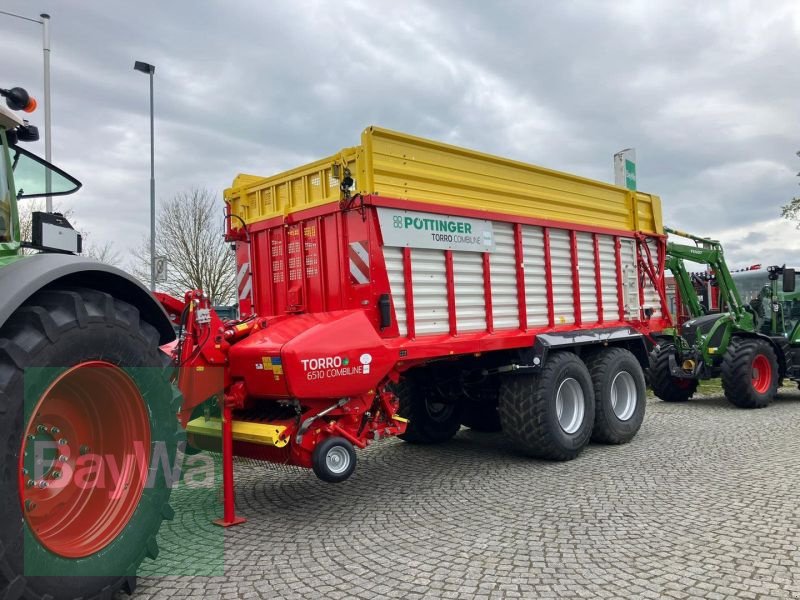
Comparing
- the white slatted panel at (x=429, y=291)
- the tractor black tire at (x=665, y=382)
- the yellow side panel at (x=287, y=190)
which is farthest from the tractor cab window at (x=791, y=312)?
the yellow side panel at (x=287, y=190)

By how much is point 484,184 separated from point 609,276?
2.45 m

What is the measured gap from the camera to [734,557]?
12.3ft

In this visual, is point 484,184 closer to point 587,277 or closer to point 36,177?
point 587,277

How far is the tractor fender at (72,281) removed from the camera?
8.64ft

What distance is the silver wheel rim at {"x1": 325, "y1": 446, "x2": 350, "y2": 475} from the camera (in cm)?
455

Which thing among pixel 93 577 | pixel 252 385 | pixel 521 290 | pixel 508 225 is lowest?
pixel 93 577

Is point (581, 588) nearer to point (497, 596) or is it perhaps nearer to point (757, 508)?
point (497, 596)

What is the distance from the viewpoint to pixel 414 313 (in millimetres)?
5363

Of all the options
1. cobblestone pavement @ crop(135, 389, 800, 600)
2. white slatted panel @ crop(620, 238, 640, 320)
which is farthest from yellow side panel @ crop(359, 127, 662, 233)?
cobblestone pavement @ crop(135, 389, 800, 600)

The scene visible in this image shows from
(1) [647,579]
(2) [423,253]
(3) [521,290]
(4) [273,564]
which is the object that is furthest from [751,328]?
(4) [273,564]

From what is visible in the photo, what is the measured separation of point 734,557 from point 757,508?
1089 mm

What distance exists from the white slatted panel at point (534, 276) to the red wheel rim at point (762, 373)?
583 centimetres

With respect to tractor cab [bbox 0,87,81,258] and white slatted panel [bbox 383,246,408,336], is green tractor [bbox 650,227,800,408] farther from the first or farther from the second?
tractor cab [bbox 0,87,81,258]

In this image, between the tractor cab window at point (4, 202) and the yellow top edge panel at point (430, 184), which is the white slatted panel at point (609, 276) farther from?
the tractor cab window at point (4, 202)
